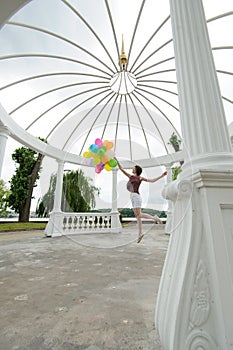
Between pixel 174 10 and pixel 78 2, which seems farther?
pixel 78 2

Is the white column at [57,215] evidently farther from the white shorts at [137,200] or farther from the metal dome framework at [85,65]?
the white shorts at [137,200]

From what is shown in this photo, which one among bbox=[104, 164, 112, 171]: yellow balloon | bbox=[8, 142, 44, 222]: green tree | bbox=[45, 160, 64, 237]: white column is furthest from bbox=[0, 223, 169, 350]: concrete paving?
bbox=[8, 142, 44, 222]: green tree

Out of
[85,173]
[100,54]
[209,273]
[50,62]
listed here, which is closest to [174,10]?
[85,173]

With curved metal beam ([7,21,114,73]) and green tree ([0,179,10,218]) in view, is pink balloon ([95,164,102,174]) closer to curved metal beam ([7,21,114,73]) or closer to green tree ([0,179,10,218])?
curved metal beam ([7,21,114,73])

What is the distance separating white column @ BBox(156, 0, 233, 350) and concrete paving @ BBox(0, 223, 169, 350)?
508 mm

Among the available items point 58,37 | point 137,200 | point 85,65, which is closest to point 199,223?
point 137,200

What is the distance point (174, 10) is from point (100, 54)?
3.91m

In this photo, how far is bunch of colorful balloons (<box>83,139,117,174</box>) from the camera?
1.60 m

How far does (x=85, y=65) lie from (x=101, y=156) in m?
5.03

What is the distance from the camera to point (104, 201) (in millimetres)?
1668

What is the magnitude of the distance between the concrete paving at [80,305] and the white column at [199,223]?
0.51 m

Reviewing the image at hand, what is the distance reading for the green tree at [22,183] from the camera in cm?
1466

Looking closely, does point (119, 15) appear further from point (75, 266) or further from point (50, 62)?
point (75, 266)

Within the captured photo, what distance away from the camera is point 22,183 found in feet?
49.5
